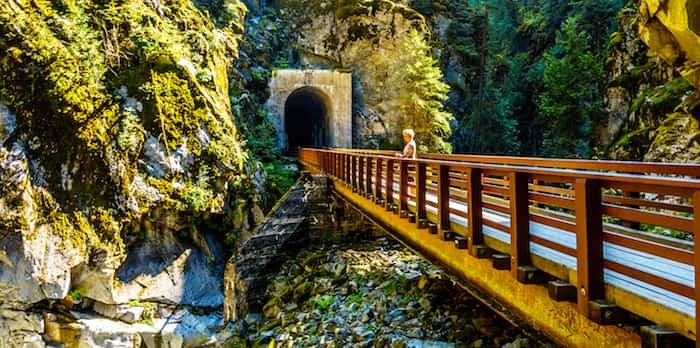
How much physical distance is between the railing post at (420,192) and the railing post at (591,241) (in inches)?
121

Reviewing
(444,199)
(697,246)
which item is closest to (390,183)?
(444,199)

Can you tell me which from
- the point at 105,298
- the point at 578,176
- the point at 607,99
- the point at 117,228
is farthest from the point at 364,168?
the point at 607,99

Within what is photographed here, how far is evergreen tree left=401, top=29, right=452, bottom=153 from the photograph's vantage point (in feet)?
74.0

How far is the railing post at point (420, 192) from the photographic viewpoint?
615 centimetres

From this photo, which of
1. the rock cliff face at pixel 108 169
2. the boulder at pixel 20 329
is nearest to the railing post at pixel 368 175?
the rock cliff face at pixel 108 169

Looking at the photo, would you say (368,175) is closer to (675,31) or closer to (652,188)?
(652,188)

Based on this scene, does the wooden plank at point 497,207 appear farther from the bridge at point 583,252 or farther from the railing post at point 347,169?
the railing post at point 347,169

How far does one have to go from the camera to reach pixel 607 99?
20281 mm

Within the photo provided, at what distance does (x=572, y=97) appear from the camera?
2316 cm

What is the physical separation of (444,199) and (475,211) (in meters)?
0.83

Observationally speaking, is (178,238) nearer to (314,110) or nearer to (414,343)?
(414,343)

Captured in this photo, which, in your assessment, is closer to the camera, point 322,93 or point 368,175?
point 368,175

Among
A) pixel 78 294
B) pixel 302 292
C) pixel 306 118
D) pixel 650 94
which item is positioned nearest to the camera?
pixel 302 292

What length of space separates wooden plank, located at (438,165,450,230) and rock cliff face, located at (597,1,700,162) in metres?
7.95
